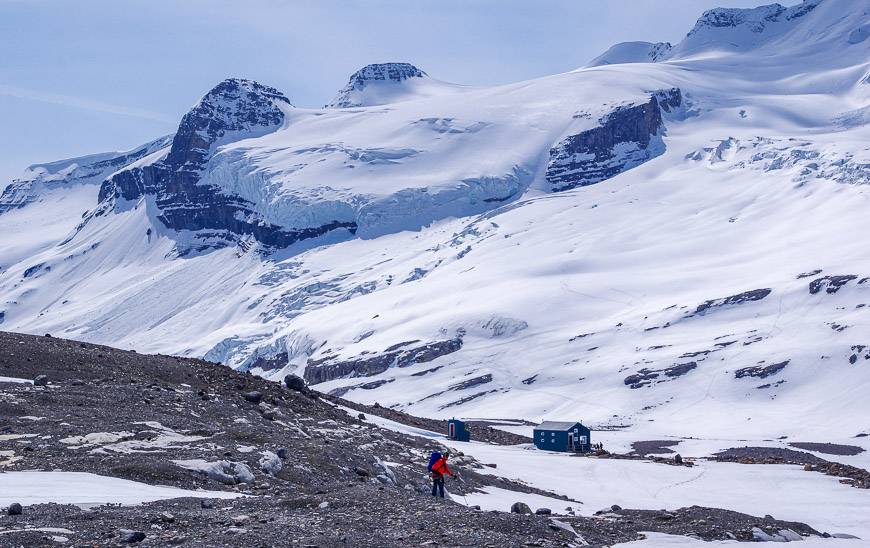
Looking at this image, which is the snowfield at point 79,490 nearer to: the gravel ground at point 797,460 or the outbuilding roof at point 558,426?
the gravel ground at point 797,460

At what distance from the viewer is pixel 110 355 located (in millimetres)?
43406

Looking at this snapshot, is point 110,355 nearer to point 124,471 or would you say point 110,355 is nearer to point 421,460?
point 421,460

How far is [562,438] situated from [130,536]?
203ft

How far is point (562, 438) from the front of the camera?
7712cm

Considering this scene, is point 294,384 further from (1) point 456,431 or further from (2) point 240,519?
(2) point 240,519

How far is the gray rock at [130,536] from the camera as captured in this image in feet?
57.3

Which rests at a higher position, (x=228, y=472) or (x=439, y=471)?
(x=228, y=472)

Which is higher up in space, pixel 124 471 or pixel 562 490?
pixel 124 471

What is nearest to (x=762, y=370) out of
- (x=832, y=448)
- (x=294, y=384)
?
(x=832, y=448)

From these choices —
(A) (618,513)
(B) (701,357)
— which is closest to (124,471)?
(A) (618,513)

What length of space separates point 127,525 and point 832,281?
476 ft

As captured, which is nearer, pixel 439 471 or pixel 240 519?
pixel 240 519

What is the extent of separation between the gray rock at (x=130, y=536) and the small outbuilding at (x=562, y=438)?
195 ft

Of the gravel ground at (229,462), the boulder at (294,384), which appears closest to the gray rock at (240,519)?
the gravel ground at (229,462)
